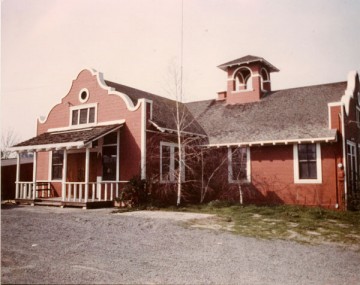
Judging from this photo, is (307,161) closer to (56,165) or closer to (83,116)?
(83,116)

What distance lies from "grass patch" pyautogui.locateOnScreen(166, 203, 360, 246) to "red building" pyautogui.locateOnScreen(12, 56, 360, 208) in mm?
1832

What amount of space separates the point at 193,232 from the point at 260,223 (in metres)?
2.72

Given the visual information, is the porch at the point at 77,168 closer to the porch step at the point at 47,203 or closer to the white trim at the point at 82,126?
the porch step at the point at 47,203

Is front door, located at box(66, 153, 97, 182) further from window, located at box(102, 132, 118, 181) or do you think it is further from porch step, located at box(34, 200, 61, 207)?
porch step, located at box(34, 200, 61, 207)

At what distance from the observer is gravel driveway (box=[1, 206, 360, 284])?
5125 millimetres

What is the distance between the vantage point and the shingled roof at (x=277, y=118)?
15650 mm

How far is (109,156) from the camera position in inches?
635

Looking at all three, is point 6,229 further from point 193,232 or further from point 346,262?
point 346,262

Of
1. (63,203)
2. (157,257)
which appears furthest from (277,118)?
(157,257)

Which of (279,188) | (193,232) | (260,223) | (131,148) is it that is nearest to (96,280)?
(193,232)

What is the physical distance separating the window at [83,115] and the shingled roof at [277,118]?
5.89 metres

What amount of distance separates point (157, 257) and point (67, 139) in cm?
1010

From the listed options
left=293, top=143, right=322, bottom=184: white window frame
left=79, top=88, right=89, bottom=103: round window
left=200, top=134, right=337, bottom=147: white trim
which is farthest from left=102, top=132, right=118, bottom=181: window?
left=293, top=143, right=322, bottom=184: white window frame

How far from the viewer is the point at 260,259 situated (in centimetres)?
652
